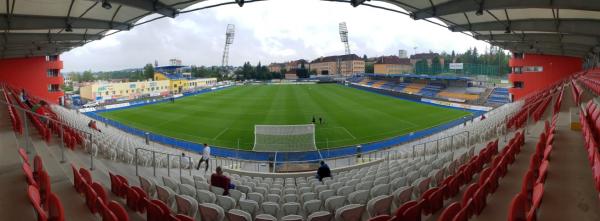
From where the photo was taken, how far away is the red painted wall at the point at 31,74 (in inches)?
923

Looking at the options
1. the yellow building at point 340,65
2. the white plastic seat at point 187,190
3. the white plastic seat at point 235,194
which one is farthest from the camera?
the yellow building at point 340,65

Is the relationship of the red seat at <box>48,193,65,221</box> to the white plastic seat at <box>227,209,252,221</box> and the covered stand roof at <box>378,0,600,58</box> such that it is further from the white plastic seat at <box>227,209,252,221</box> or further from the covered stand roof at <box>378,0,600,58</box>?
the covered stand roof at <box>378,0,600,58</box>

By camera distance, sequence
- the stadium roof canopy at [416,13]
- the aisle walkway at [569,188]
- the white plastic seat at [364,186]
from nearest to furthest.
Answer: the aisle walkway at [569,188] < the white plastic seat at [364,186] < the stadium roof canopy at [416,13]

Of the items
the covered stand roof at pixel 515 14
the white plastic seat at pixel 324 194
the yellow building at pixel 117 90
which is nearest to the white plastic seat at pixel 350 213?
the white plastic seat at pixel 324 194

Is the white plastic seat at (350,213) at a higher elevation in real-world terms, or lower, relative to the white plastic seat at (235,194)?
higher

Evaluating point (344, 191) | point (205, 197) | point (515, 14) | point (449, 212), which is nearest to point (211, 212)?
point (205, 197)

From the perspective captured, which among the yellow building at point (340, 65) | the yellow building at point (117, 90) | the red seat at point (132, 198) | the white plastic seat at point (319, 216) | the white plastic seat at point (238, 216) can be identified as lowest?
the white plastic seat at point (319, 216)

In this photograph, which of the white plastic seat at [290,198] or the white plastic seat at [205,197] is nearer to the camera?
the white plastic seat at [205,197]

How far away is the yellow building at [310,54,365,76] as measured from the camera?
393 feet

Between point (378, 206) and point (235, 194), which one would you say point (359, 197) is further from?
point (235, 194)

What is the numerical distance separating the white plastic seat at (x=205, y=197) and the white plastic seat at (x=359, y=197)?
2228mm

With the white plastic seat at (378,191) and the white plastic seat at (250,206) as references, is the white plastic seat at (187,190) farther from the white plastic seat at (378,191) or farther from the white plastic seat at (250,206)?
the white plastic seat at (378,191)

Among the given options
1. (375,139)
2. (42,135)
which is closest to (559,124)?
(42,135)

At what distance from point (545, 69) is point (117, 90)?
181 feet
